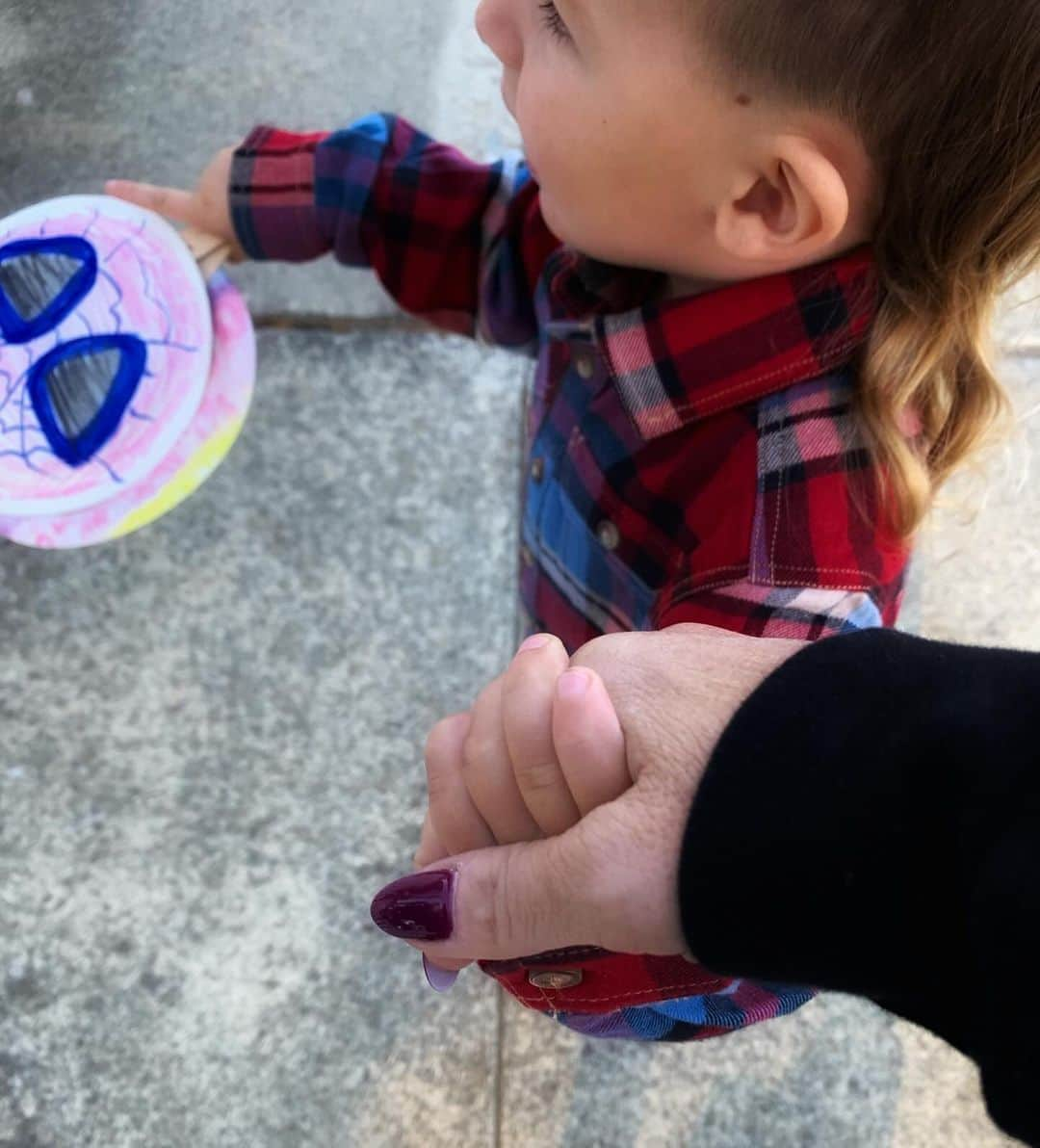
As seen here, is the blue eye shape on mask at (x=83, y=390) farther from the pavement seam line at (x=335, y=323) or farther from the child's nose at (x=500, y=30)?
the child's nose at (x=500, y=30)

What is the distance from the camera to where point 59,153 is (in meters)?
1.39

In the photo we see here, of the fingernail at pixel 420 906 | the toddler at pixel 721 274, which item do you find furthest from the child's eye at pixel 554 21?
the fingernail at pixel 420 906

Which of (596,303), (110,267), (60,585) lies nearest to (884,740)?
(596,303)

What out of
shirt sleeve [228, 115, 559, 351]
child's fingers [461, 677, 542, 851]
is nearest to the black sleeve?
child's fingers [461, 677, 542, 851]

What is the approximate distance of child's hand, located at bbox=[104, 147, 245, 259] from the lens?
1.18 m

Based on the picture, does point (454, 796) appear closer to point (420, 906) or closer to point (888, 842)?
point (420, 906)

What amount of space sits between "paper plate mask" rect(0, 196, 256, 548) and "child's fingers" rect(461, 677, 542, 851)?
2.00 feet

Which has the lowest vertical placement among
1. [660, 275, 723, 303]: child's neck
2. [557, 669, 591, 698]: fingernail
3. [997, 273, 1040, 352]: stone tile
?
[997, 273, 1040, 352]: stone tile

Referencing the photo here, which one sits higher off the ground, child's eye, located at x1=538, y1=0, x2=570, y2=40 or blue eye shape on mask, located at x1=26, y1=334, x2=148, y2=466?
child's eye, located at x1=538, y1=0, x2=570, y2=40

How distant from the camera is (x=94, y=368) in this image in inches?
44.3

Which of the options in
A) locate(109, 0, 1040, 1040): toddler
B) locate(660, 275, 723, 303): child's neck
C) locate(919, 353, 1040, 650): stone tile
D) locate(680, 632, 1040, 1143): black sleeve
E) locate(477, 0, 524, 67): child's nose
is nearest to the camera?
Answer: locate(680, 632, 1040, 1143): black sleeve

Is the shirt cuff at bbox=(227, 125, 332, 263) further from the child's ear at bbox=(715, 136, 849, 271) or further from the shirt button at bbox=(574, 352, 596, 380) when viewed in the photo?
the child's ear at bbox=(715, 136, 849, 271)

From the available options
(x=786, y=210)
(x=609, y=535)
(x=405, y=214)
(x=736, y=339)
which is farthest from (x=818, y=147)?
(x=405, y=214)

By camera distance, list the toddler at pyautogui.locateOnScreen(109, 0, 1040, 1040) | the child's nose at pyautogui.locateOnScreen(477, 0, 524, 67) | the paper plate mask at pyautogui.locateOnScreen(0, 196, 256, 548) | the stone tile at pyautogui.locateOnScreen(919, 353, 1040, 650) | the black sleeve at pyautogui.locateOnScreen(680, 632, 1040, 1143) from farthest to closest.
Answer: the stone tile at pyautogui.locateOnScreen(919, 353, 1040, 650) < the paper plate mask at pyautogui.locateOnScreen(0, 196, 256, 548) < the child's nose at pyautogui.locateOnScreen(477, 0, 524, 67) < the toddler at pyautogui.locateOnScreen(109, 0, 1040, 1040) < the black sleeve at pyautogui.locateOnScreen(680, 632, 1040, 1143)
